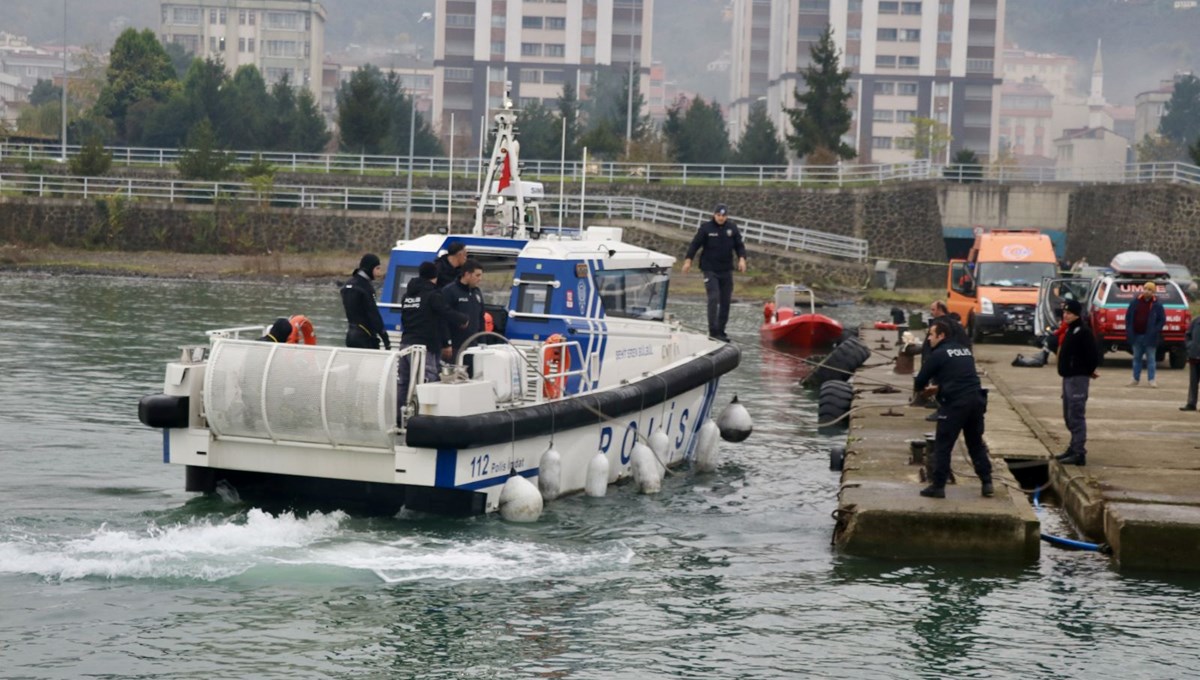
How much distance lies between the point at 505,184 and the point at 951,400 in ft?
21.4

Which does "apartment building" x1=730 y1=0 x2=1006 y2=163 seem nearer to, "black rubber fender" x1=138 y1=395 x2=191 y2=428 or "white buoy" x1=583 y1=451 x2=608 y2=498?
"white buoy" x1=583 y1=451 x2=608 y2=498

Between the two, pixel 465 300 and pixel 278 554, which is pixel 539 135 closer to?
pixel 465 300

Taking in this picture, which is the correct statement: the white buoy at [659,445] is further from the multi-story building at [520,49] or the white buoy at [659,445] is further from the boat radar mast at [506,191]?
the multi-story building at [520,49]

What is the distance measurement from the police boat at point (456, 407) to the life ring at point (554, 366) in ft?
0.07

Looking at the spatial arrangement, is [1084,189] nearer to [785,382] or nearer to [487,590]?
[785,382]

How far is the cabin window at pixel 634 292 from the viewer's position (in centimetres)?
1770

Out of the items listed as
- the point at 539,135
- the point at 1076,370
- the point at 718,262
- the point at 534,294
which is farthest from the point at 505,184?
the point at 539,135

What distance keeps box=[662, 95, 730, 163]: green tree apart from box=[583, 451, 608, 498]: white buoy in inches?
2610

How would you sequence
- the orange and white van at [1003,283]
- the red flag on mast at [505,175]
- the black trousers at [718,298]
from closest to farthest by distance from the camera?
the red flag on mast at [505,175], the black trousers at [718,298], the orange and white van at [1003,283]

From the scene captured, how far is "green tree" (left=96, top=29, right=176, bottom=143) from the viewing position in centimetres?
8625

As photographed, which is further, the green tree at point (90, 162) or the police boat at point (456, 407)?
the green tree at point (90, 162)

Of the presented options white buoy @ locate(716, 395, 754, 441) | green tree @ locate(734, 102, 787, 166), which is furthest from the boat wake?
green tree @ locate(734, 102, 787, 166)

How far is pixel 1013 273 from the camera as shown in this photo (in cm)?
3497

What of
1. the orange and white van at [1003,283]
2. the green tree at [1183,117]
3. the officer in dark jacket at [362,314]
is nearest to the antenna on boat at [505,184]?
the officer in dark jacket at [362,314]
